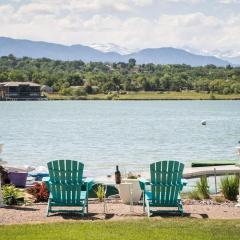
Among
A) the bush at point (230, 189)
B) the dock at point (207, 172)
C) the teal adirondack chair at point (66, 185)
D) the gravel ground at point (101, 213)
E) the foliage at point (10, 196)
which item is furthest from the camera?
the dock at point (207, 172)

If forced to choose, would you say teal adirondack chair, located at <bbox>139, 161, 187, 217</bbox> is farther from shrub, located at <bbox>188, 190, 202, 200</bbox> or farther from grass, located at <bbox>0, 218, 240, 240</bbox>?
shrub, located at <bbox>188, 190, 202, 200</bbox>

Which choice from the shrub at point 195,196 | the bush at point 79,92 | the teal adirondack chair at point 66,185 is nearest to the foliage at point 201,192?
the shrub at point 195,196

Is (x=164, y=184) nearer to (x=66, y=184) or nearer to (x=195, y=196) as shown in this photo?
(x=66, y=184)

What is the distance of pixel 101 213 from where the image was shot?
1166cm

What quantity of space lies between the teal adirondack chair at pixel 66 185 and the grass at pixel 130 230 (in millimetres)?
923

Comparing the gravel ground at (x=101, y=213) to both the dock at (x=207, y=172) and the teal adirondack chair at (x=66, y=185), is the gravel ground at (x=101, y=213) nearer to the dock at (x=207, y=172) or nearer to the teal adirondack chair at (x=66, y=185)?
the teal adirondack chair at (x=66, y=185)

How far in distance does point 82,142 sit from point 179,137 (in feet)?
31.1

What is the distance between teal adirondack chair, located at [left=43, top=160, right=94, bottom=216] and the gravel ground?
0.20 m

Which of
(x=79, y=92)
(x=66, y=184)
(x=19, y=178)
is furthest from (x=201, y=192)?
(x=79, y=92)

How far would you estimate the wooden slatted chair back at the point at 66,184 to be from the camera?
→ 37.2 feet

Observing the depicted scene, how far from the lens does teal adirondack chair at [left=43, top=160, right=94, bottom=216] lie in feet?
37.2

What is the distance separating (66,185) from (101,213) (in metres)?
0.82

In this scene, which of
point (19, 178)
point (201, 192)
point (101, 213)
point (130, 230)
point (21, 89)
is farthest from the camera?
point (21, 89)

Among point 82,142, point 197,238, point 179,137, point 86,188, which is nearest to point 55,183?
point 86,188
